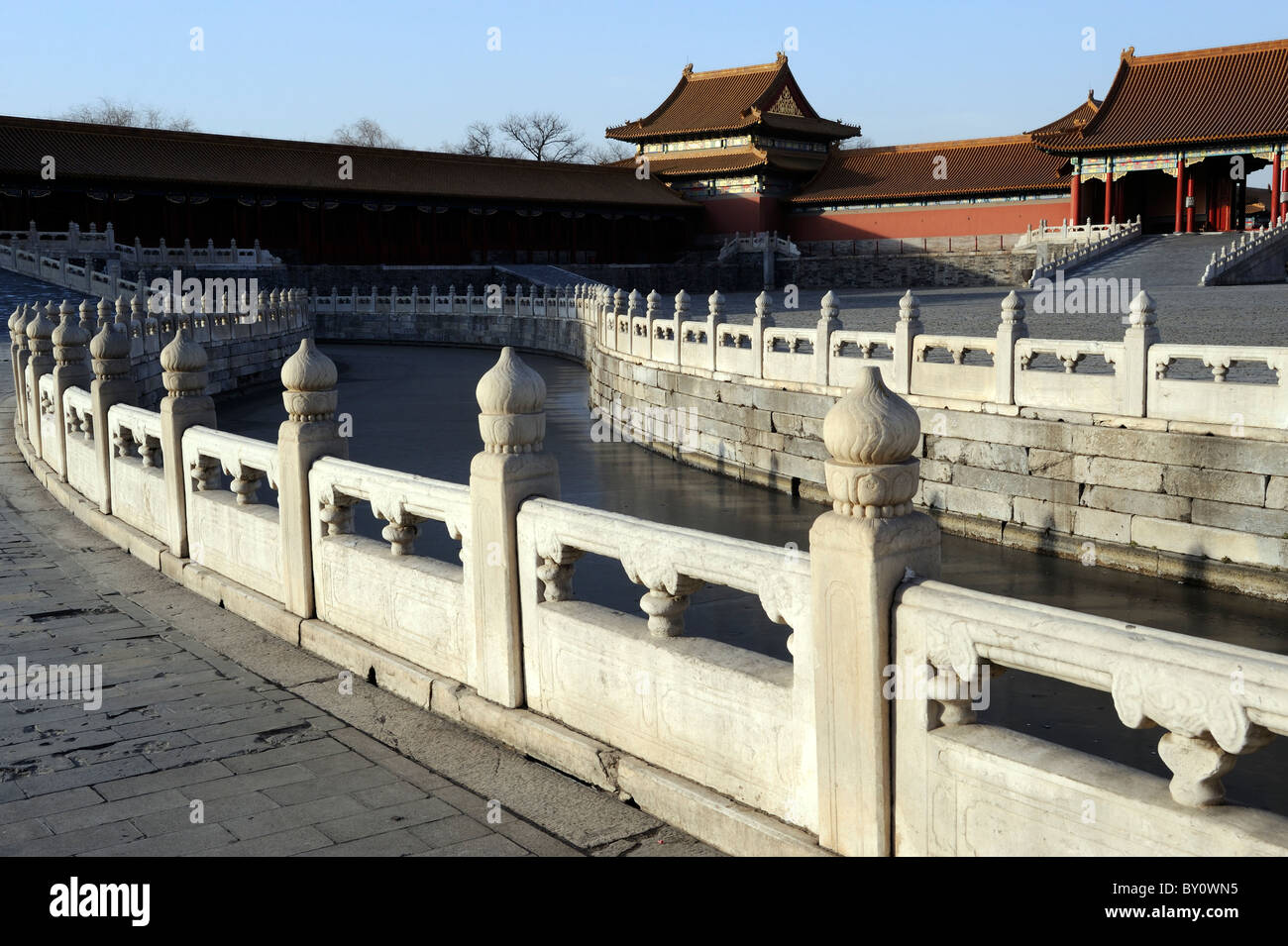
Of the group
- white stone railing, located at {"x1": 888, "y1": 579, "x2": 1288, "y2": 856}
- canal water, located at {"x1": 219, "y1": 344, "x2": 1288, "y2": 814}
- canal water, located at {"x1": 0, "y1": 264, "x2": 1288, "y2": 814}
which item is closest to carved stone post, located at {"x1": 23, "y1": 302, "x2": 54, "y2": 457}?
canal water, located at {"x1": 0, "y1": 264, "x2": 1288, "y2": 814}

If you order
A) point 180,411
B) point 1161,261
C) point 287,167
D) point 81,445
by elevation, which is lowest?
point 81,445

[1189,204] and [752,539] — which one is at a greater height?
[1189,204]

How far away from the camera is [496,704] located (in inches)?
179

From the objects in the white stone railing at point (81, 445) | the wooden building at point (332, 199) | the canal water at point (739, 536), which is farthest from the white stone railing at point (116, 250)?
the white stone railing at point (81, 445)

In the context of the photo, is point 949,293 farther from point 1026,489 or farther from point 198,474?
point 198,474

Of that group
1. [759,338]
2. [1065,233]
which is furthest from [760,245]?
[759,338]

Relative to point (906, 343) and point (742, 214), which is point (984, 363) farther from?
point (742, 214)

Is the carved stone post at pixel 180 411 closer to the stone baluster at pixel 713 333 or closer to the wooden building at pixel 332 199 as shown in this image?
the stone baluster at pixel 713 333

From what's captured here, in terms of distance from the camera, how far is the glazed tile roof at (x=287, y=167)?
31.7 metres

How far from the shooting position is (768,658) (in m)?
3.67

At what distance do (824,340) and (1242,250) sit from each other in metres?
18.3

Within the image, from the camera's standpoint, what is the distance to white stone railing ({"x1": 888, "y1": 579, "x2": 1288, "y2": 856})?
2.47 meters
